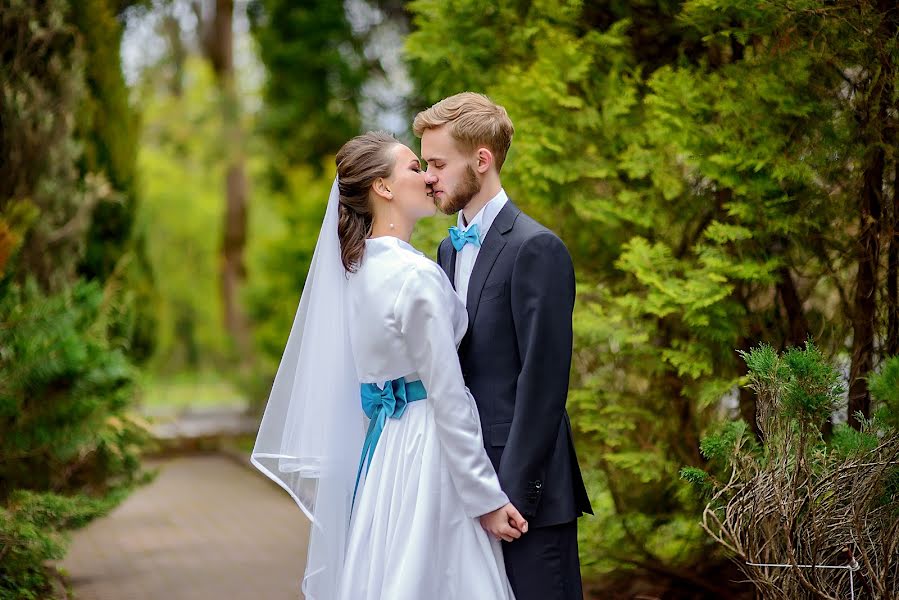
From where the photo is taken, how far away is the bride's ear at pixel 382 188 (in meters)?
3.20

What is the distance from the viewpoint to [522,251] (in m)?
2.98

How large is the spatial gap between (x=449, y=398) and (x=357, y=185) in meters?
0.80

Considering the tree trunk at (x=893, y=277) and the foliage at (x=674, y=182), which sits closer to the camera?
the tree trunk at (x=893, y=277)

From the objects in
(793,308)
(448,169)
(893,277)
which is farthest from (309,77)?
(448,169)

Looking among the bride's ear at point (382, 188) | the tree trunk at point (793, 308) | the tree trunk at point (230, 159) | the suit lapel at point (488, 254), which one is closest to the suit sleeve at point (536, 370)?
the suit lapel at point (488, 254)

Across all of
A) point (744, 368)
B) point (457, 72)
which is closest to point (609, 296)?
point (744, 368)

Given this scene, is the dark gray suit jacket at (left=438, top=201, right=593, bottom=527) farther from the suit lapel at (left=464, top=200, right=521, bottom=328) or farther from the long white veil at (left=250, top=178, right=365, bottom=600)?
the long white veil at (left=250, top=178, right=365, bottom=600)

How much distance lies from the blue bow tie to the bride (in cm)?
14

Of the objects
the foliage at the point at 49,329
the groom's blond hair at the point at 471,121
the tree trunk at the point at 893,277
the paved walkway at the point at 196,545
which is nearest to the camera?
the groom's blond hair at the point at 471,121

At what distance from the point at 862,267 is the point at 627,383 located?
4.61ft

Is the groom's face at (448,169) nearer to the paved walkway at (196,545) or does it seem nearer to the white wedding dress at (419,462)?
the white wedding dress at (419,462)

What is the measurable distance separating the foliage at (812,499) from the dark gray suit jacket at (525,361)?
49 cm

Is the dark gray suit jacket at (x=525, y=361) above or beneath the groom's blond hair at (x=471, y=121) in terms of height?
beneath

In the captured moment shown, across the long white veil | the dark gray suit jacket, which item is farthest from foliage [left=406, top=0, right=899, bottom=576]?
the long white veil
